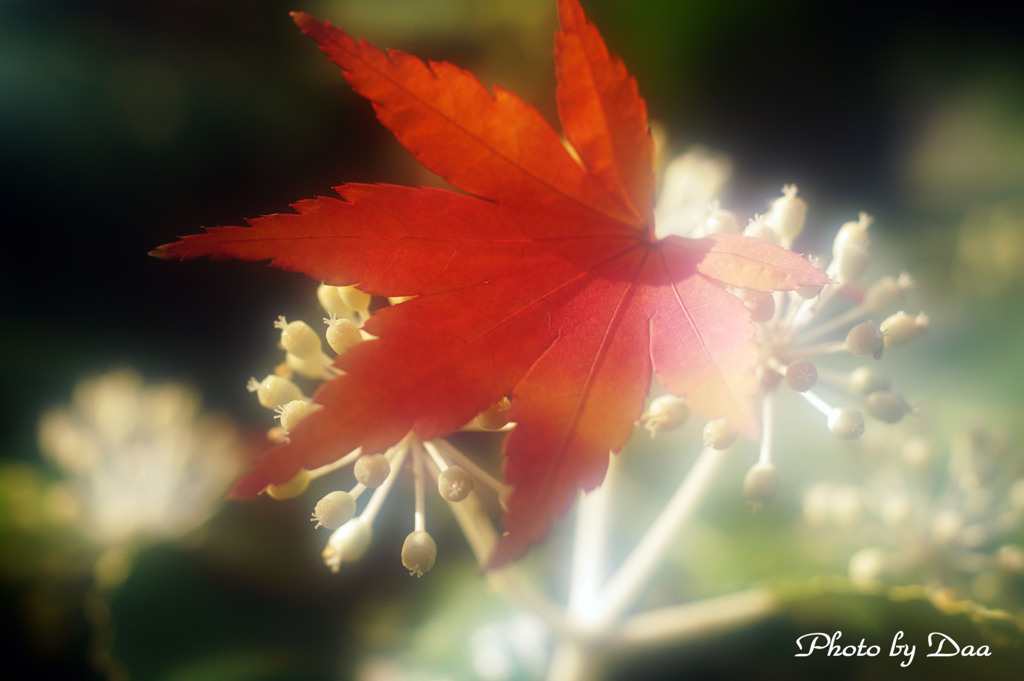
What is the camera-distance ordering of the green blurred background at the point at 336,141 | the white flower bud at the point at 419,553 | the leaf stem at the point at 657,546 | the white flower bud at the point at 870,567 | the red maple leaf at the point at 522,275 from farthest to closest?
the green blurred background at the point at 336,141, the white flower bud at the point at 870,567, the leaf stem at the point at 657,546, the white flower bud at the point at 419,553, the red maple leaf at the point at 522,275

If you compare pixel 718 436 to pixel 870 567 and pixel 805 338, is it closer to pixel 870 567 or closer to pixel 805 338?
pixel 805 338

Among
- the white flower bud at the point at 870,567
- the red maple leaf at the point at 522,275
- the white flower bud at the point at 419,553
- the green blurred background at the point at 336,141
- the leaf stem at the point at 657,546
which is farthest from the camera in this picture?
the green blurred background at the point at 336,141

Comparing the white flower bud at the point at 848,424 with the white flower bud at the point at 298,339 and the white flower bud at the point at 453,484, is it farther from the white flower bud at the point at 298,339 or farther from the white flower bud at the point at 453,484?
the white flower bud at the point at 298,339

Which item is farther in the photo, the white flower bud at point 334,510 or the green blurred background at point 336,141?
the green blurred background at point 336,141

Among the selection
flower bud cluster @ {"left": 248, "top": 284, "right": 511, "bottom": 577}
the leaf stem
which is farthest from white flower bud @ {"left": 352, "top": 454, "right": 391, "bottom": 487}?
the leaf stem

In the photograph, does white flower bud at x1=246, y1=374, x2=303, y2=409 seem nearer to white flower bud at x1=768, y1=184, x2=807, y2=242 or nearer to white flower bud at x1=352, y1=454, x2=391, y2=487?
white flower bud at x1=352, y1=454, x2=391, y2=487

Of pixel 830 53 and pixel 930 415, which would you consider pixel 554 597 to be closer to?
pixel 930 415

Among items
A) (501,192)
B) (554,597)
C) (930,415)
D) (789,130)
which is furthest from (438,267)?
(789,130)

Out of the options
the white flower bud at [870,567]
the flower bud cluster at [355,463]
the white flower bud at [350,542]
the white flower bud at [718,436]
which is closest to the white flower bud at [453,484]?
the flower bud cluster at [355,463]
